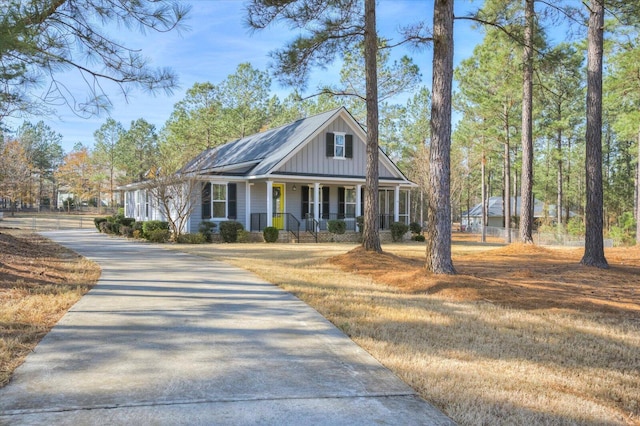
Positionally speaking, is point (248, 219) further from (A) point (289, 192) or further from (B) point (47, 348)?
(B) point (47, 348)

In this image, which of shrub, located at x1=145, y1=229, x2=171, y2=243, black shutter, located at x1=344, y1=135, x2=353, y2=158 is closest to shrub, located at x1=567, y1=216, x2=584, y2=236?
black shutter, located at x1=344, y1=135, x2=353, y2=158

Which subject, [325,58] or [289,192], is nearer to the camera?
[325,58]

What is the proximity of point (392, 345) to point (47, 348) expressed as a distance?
3158 millimetres

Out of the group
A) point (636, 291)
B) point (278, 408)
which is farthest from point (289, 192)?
point (278, 408)

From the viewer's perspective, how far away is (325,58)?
1245 centimetres

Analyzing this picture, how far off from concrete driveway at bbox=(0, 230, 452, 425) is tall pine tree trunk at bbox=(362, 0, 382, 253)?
5936 mm

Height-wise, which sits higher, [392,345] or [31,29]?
[31,29]

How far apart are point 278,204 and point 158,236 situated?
6.21 m

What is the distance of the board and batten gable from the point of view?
2184 centimetres

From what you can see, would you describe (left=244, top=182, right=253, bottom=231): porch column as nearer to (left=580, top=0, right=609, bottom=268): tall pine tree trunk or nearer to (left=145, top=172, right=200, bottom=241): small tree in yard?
(left=145, top=172, right=200, bottom=241): small tree in yard

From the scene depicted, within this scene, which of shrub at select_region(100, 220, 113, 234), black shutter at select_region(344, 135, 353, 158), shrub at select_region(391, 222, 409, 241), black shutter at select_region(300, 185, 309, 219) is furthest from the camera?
shrub at select_region(100, 220, 113, 234)

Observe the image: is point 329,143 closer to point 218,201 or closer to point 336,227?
point 336,227

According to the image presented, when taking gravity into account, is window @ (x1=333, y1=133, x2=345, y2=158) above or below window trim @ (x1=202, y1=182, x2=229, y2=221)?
above

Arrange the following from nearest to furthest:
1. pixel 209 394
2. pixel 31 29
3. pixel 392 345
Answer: pixel 209 394, pixel 392 345, pixel 31 29
